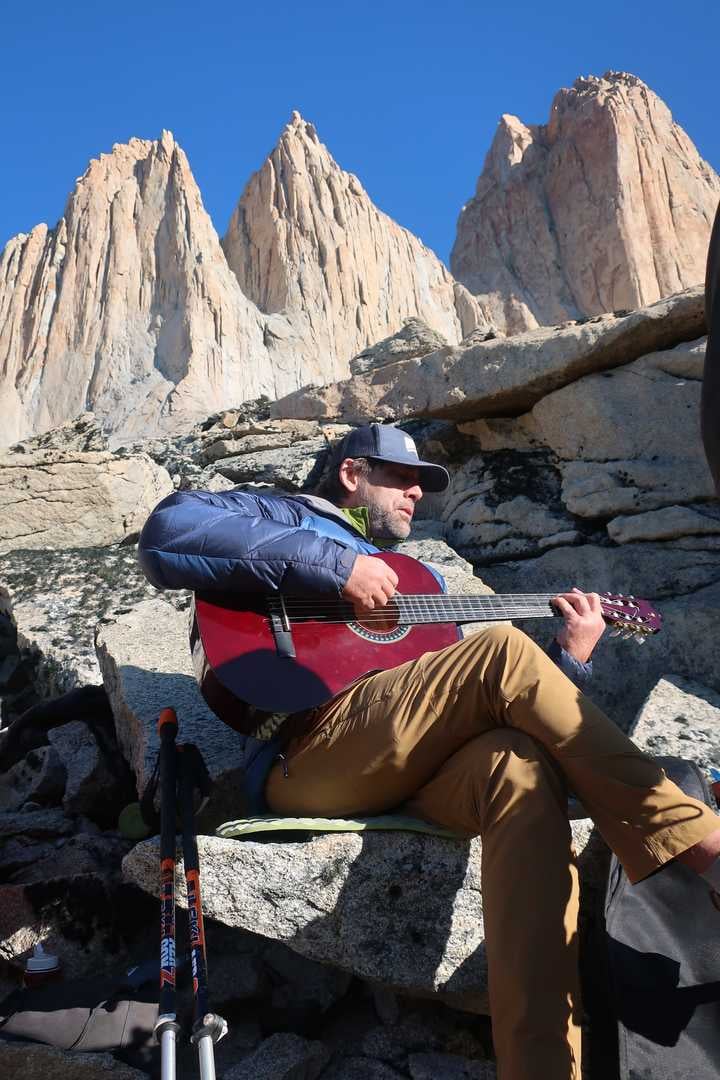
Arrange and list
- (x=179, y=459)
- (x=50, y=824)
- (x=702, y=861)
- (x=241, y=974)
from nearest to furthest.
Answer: (x=702, y=861), (x=241, y=974), (x=50, y=824), (x=179, y=459)

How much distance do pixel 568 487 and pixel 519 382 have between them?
812 millimetres

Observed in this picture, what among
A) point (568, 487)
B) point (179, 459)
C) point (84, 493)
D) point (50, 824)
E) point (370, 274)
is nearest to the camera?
point (50, 824)

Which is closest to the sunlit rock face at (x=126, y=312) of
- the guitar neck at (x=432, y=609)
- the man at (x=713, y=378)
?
the guitar neck at (x=432, y=609)

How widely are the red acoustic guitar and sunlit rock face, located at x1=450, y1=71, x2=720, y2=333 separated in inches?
1477

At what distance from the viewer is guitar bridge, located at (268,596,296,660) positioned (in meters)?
2.63

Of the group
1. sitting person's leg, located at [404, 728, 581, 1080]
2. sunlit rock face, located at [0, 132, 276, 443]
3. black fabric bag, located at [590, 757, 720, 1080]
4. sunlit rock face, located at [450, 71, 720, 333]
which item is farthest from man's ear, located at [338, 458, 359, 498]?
sunlit rock face, located at [450, 71, 720, 333]

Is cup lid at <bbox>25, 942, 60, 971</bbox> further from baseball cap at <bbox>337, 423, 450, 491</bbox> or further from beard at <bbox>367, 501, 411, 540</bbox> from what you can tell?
baseball cap at <bbox>337, 423, 450, 491</bbox>

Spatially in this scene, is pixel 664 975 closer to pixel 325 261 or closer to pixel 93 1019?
pixel 93 1019

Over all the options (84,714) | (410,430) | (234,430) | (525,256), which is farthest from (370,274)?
(84,714)

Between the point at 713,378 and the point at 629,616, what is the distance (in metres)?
1.96

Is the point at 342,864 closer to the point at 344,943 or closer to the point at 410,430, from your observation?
the point at 344,943

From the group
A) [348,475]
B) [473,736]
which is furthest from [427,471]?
[473,736]

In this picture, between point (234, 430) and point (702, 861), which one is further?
point (234, 430)

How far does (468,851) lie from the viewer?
8.00 feet
